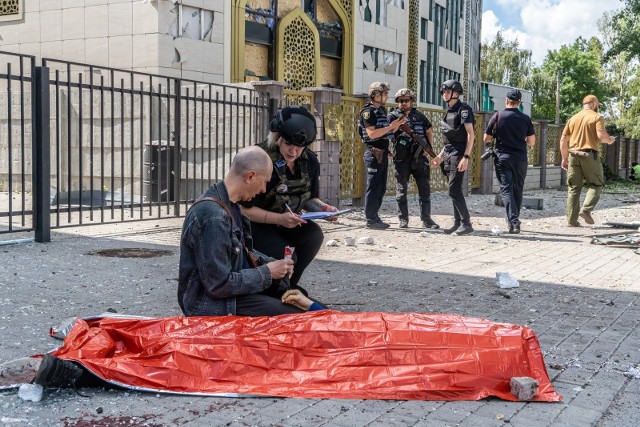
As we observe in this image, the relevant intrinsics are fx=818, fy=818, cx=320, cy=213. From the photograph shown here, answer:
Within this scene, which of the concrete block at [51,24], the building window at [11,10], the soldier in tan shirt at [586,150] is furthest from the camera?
the building window at [11,10]

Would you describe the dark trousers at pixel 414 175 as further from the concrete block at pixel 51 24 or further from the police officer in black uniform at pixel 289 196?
the concrete block at pixel 51 24

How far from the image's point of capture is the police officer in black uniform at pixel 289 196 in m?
5.64

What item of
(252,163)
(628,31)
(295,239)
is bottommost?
(295,239)

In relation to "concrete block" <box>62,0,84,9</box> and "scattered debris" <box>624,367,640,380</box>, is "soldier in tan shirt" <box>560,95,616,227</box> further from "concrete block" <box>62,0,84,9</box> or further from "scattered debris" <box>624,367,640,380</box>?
"concrete block" <box>62,0,84,9</box>

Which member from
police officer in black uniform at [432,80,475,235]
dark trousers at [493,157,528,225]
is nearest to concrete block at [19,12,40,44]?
police officer in black uniform at [432,80,475,235]

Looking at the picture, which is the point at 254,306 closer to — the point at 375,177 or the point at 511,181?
the point at 375,177

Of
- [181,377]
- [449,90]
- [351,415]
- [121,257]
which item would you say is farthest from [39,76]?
[351,415]

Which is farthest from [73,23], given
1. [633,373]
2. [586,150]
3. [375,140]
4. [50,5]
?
[633,373]

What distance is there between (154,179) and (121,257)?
636cm

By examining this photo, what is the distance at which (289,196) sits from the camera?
19.4 ft

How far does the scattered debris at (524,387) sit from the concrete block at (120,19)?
650 inches

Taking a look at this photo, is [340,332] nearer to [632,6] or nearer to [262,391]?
[262,391]

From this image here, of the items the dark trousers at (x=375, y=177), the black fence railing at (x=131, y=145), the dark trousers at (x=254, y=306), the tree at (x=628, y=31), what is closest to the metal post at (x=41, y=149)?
the black fence railing at (x=131, y=145)

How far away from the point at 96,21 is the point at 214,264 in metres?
16.5
